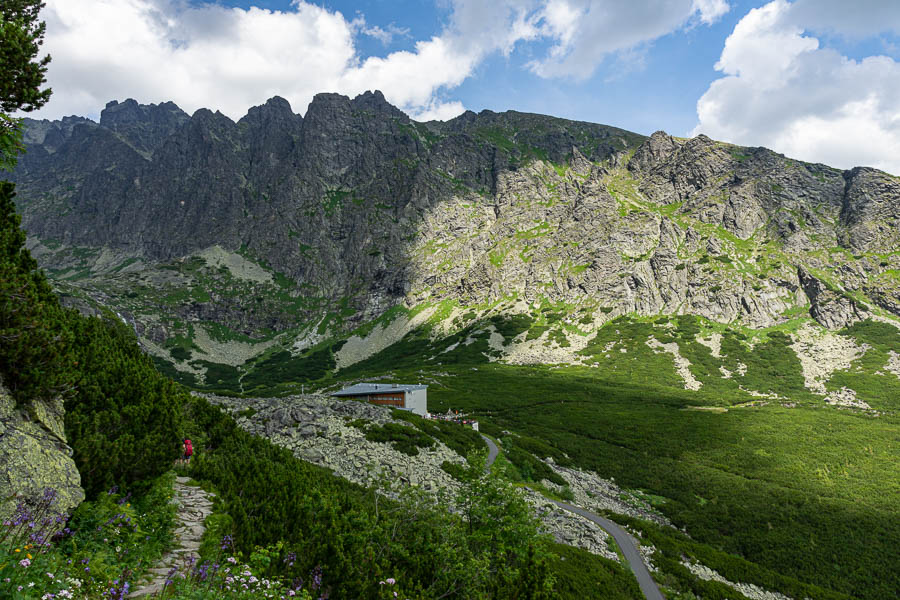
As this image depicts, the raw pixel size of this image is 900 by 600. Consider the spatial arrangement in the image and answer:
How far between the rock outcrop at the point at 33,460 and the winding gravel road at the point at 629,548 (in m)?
21.3

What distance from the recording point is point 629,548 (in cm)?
3700

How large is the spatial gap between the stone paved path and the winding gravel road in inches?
667

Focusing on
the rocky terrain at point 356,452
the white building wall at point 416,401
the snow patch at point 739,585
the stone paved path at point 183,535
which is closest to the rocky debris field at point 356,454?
the rocky terrain at point 356,452

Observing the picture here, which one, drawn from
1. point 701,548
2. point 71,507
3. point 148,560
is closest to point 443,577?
point 148,560

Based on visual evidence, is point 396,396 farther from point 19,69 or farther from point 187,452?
point 19,69

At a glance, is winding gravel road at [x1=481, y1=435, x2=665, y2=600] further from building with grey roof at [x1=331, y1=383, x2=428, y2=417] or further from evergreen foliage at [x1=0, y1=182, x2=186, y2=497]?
building with grey roof at [x1=331, y1=383, x2=428, y2=417]

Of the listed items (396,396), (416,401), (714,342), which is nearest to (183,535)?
(396,396)

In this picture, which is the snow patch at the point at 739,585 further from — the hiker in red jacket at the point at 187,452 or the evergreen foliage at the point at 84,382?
the evergreen foliage at the point at 84,382

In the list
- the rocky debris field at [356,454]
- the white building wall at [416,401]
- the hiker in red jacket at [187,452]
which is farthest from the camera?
the white building wall at [416,401]

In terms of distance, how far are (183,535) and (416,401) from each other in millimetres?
65897

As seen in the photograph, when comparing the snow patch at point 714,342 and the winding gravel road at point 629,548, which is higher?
the snow patch at point 714,342

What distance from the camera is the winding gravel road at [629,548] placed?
2980 centimetres

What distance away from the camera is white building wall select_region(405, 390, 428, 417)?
2832 inches

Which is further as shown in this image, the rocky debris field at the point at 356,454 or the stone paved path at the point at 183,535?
the rocky debris field at the point at 356,454
